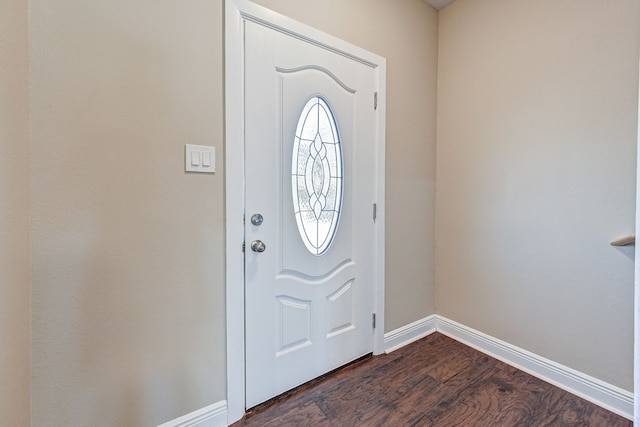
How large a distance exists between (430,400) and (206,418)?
3.86 ft

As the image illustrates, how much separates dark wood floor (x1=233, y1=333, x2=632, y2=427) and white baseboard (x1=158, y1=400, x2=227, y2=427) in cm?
10

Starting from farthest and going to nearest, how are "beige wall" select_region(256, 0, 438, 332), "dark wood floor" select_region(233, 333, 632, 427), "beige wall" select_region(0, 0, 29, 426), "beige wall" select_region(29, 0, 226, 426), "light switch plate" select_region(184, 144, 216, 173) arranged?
"beige wall" select_region(256, 0, 438, 332) < "dark wood floor" select_region(233, 333, 632, 427) < "light switch plate" select_region(184, 144, 216, 173) < "beige wall" select_region(29, 0, 226, 426) < "beige wall" select_region(0, 0, 29, 426)

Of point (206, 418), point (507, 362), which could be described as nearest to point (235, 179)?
point (206, 418)

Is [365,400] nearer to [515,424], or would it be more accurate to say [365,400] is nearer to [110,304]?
[515,424]

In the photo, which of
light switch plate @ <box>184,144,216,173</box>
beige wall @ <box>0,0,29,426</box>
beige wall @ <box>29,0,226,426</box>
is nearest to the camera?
beige wall @ <box>0,0,29,426</box>

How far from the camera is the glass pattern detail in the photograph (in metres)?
1.58

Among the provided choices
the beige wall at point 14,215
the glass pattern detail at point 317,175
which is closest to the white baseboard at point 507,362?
the beige wall at point 14,215

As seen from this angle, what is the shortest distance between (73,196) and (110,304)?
1.44 feet

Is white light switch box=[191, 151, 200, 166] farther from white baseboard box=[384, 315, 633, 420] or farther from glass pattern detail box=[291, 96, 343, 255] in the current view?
white baseboard box=[384, 315, 633, 420]

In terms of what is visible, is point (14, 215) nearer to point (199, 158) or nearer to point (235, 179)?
point (199, 158)

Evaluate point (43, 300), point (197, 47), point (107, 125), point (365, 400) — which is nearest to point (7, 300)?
point (43, 300)

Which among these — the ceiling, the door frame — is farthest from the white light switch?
the ceiling

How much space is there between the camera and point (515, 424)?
1377 mm

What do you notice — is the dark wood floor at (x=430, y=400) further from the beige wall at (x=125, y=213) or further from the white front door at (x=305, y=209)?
the beige wall at (x=125, y=213)
